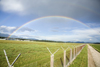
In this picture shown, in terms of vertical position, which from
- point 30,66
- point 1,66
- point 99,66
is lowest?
point 1,66

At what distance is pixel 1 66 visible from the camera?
11867 mm

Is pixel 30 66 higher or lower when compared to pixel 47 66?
higher

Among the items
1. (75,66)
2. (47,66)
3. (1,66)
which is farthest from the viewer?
(1,66)

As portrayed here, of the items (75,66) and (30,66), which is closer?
(30,66)

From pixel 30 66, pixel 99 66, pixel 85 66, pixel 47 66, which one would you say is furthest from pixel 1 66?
pixel 99 66

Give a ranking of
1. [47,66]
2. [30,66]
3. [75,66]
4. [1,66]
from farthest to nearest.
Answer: [1,66], [75,66], [47,66], [30,66]

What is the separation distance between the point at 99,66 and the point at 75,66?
327 cm

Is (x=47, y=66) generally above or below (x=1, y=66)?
above

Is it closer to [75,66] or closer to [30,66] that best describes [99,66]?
[75,66]

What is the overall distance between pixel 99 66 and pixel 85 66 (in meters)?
2.06

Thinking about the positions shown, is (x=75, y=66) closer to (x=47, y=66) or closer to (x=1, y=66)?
(x=47, y=66)

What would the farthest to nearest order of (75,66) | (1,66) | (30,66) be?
(1,66) → (75,66) → (30,66)

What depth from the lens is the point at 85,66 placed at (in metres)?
9.33

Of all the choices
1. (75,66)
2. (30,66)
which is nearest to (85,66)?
(75,66)
